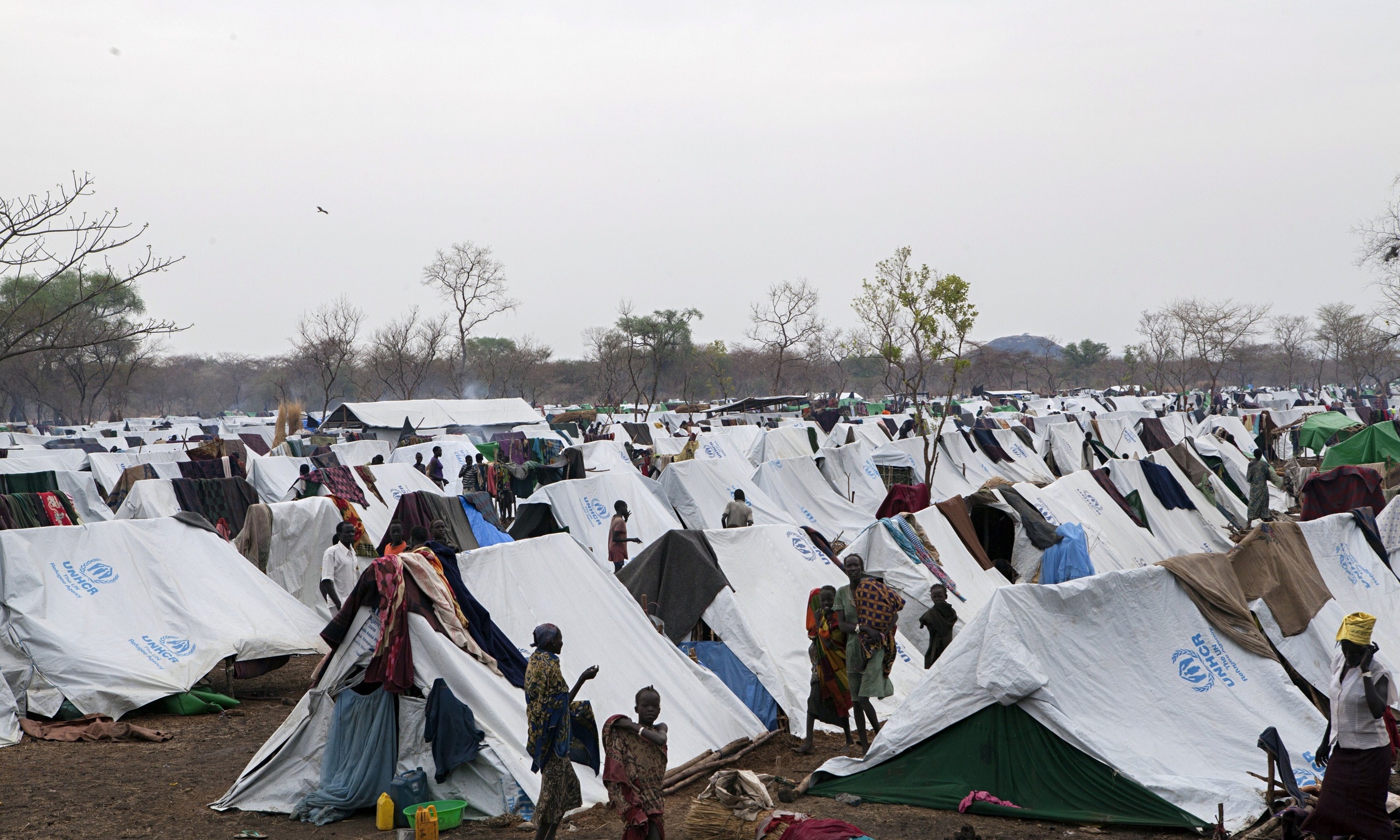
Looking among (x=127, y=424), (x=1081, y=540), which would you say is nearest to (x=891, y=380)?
(x=127, y=424)

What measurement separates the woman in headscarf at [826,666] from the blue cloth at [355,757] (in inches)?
114

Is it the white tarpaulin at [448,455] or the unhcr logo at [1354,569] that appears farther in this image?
the white tarpaulin at [448,455]

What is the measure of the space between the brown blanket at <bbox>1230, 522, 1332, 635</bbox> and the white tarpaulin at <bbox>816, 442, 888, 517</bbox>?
1092cm

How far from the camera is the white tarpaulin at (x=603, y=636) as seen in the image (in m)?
7.22

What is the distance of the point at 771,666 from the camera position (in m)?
8.27

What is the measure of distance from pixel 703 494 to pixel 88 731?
9976 millimetres

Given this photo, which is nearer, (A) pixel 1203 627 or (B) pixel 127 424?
(A) pixel 1203 627

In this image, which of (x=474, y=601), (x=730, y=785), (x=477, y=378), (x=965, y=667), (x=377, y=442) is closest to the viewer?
(x=730, y=785)

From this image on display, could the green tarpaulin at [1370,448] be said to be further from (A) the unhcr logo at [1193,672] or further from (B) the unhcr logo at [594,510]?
(A) the unhcr logo at [1193,672]

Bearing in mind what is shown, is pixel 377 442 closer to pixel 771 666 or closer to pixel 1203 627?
pixel 771 666

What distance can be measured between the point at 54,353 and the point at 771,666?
43391 mm

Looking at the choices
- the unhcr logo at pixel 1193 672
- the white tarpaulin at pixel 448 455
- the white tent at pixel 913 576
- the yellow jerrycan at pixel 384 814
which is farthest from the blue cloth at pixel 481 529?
the white tarpaulin at pixel 448 455

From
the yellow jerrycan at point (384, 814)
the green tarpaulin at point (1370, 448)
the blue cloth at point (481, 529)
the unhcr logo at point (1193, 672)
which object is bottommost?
the yellow jerrycan at point (384, 814)

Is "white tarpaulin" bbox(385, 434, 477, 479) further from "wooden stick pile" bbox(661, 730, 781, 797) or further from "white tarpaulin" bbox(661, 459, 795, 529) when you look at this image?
"wooden stick pile" bbox(661, 730, 781, 797)
